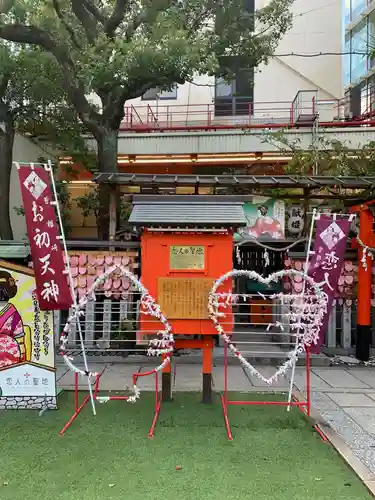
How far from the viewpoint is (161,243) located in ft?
19.5

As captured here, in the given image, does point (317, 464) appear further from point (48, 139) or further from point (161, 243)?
point (48, 139)

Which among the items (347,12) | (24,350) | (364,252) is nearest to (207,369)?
(24,350)

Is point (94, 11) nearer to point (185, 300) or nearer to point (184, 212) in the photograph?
point (184, 212)

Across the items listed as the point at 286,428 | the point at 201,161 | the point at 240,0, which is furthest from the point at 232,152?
the point at 286,428

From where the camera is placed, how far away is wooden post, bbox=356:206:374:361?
913 centimetres

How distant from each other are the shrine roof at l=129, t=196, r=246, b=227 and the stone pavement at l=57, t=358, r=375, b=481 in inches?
115

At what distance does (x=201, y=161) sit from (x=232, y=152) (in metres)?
1.36

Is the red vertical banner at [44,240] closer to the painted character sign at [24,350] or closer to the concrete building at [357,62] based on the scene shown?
the painted character sign at [24,350]

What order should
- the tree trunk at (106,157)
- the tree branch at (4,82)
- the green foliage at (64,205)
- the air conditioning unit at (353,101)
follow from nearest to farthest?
the tree trunk at (106,157)
the tree branch at (4,82)
the green foliage at (64,205)
the air conditioning unit at (353,101)

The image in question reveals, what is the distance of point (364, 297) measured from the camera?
9172mm

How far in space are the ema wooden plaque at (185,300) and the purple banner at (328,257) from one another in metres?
1.60

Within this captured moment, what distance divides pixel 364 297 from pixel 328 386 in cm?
244

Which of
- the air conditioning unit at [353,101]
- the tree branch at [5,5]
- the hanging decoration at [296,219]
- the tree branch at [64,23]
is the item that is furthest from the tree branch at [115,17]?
the air conditioning unit at [353,101]

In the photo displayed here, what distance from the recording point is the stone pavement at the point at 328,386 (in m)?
5.54
